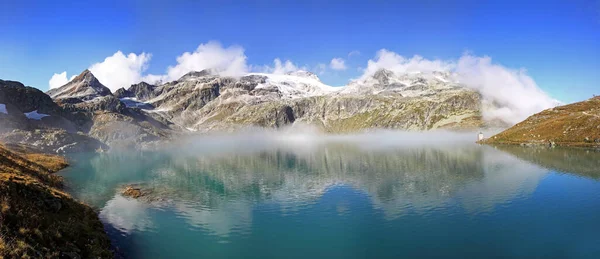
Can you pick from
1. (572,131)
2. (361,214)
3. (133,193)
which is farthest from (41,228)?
(572,131)

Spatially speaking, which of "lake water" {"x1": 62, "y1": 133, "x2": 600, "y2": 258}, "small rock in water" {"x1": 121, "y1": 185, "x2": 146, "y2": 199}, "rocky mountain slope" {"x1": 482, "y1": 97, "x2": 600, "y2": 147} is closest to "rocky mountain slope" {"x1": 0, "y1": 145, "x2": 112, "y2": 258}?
"lake water" {"x1": 62, "y1": 133, "x2": 600, "y2": 258}

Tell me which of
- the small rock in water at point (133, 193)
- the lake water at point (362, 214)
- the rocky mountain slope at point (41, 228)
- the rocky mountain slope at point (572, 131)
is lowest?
the lake water at point (362, 214)

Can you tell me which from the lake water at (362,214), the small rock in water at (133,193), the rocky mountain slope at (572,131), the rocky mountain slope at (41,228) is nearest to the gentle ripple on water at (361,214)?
the lake water at (362,214)

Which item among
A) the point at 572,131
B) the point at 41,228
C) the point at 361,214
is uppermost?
the point at 572,131

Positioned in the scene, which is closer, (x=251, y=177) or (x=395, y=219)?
(x=395, y=219)

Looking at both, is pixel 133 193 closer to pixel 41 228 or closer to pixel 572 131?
pixel 41 228

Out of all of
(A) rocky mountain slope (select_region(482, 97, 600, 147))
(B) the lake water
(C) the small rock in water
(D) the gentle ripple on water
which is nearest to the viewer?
(B) the lake water

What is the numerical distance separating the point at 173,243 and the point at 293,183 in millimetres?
49615

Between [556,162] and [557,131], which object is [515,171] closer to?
[556,162]

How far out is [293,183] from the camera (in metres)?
94.4

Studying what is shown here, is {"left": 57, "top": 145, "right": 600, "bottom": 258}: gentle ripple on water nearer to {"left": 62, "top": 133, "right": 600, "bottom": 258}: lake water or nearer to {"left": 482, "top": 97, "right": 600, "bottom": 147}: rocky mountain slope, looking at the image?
{"left": 62, "top": 133, "right": 600, "bottom": 258}: lake water

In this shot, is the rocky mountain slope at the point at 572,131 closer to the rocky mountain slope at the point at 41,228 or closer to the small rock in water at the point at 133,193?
the small rock in water at the point at 133,193

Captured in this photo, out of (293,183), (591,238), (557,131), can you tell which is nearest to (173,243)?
(293,183)

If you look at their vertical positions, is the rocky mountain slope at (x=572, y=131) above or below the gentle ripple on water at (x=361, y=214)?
above
